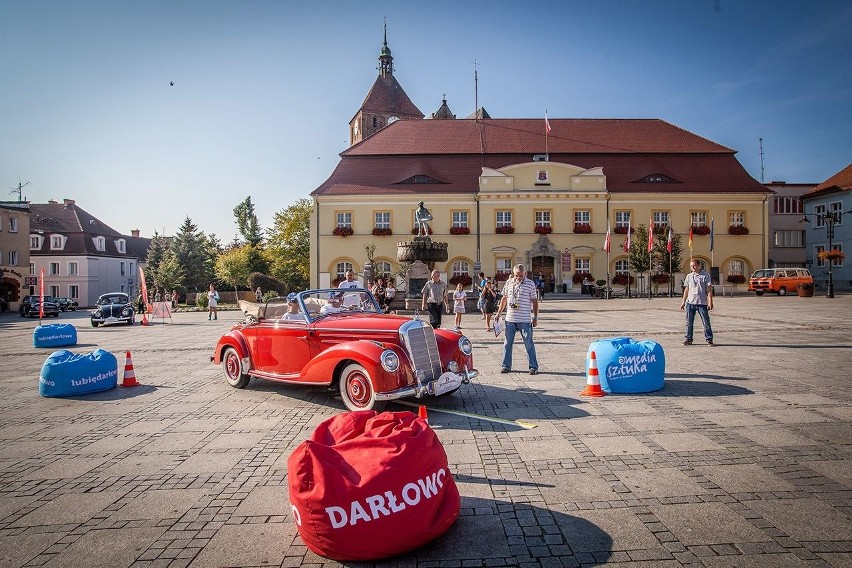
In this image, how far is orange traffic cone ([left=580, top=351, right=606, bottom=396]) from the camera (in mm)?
7876

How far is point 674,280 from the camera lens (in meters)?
45.3

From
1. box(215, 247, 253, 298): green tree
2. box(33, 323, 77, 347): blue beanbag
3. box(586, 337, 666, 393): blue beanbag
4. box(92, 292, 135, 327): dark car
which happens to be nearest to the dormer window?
box(215, 247, 253, 298): green tree

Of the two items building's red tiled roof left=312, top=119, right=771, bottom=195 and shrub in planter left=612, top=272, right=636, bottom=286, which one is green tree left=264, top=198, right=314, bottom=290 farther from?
shrub in planter left=612, top=272, right=636, bottom=286

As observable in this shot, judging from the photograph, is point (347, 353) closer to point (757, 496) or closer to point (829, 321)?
point (757, 496)

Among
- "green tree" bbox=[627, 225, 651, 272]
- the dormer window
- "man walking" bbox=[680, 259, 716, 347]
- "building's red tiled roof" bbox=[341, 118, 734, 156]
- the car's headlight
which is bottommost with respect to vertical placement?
the car's headlight

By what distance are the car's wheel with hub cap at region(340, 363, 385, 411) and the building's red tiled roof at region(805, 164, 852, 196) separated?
178ft

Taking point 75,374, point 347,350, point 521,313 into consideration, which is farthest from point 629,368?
point 75,374

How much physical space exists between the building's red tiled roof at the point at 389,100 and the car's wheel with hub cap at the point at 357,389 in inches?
2635

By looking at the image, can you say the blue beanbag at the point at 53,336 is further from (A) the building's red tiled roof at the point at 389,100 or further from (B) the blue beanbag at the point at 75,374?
(A) the building's red tiled roof at the point at 389,100

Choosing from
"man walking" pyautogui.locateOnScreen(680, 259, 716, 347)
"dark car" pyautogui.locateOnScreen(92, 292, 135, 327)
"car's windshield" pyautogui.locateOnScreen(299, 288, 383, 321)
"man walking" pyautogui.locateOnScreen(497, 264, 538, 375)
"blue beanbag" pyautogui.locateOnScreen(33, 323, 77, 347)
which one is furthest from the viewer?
"dark car" pyautogui.locateOnScreen(92, 292, 135, 327)

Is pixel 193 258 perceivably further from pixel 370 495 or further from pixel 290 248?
pixel 370 495

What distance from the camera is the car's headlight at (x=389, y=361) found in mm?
6715

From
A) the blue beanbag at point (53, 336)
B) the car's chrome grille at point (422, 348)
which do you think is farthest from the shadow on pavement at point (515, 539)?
the blue beanbag at point (53, 336)

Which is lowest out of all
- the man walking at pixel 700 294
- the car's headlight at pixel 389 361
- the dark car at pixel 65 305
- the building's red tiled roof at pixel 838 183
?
the dark car at pixel 65 305
